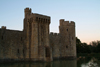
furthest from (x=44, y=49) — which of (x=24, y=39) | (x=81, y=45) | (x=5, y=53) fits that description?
(x=81, y=45)

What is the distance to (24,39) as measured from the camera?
2786 cm

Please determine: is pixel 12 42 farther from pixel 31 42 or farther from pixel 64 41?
pixel 64 41

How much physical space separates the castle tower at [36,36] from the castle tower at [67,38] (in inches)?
290

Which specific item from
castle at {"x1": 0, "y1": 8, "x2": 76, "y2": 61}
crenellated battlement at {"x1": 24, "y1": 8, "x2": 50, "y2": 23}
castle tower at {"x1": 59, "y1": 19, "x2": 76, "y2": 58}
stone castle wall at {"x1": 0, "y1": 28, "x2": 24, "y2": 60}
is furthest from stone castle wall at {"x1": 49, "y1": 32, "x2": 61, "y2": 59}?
stone castle wall at {"x1": 0, "y1": 28, "x2": 24, "y2": 60}

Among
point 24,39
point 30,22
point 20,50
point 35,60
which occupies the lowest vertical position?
point 35,60

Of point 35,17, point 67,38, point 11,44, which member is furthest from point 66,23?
point 11,44

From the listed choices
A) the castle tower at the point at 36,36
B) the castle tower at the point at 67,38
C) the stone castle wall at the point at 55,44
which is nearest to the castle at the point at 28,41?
the castle tower at the point at 36,36

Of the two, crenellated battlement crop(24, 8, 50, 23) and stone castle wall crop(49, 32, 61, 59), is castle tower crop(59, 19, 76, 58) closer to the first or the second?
stone castle wall crop(49, 32, 61, 59)

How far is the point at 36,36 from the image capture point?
2655cm

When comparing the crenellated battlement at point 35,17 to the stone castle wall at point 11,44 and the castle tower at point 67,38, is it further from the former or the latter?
the castle tower at point 67,38

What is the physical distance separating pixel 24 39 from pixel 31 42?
5.73 feet

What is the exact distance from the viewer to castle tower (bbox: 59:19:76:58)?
114ft

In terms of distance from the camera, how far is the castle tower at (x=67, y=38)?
114 feet

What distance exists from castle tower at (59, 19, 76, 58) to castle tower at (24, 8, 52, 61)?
7376 mm
